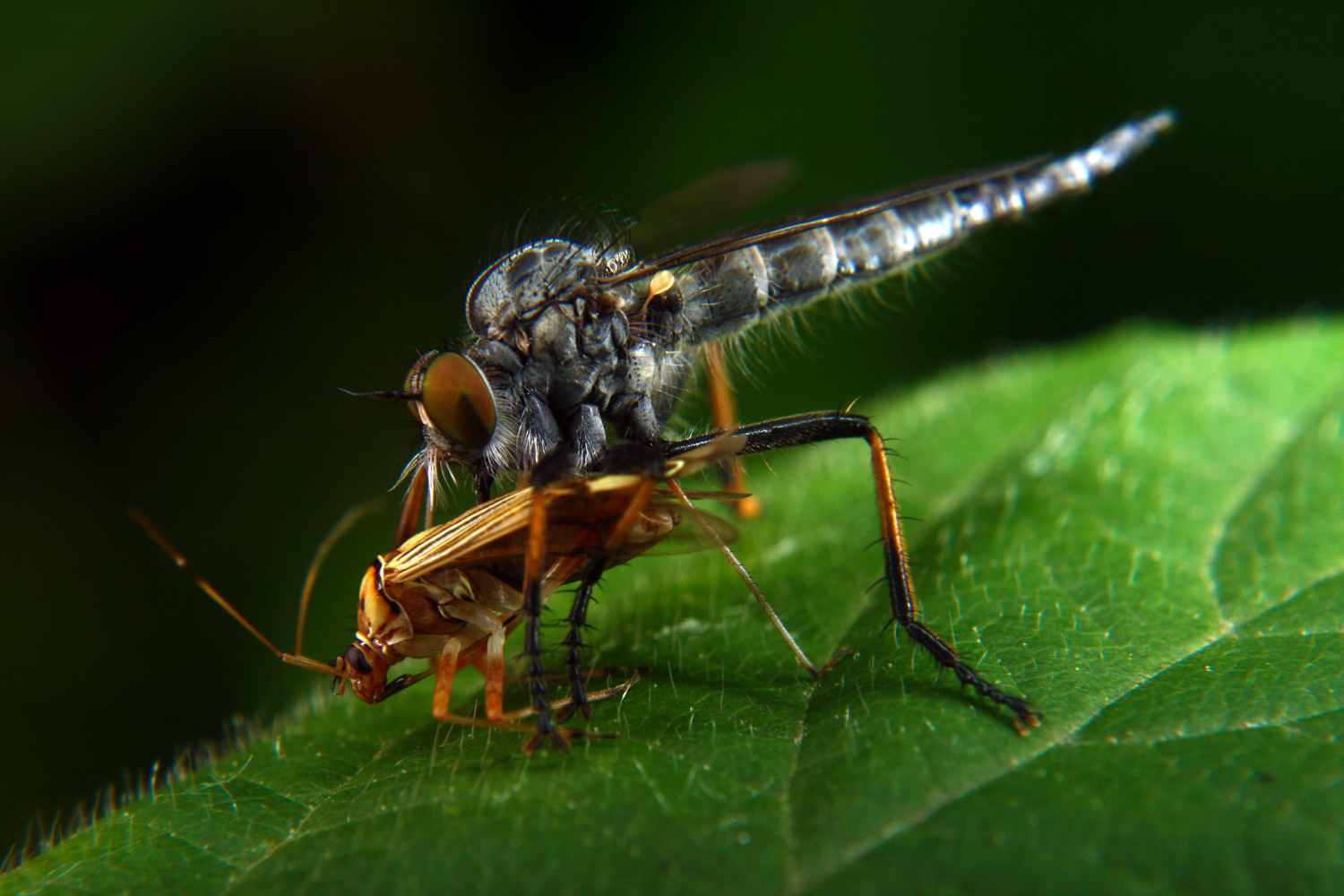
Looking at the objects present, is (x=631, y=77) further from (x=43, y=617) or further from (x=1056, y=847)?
(x=1056, y=847)

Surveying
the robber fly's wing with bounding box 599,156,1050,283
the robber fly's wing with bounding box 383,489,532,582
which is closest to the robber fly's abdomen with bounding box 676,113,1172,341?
the robber fly's wing with bounding box 599,156,1050,283

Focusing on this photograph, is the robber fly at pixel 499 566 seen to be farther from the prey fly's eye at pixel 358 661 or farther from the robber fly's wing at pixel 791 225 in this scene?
the robber fly's wing at pixel 791 225

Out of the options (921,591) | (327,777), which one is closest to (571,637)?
(327,777)

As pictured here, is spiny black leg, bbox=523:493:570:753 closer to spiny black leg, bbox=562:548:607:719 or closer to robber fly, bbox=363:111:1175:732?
spiny black leg, bbox=562:548:607:719

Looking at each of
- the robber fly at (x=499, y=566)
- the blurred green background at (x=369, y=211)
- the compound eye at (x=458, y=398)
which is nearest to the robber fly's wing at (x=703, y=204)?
the blurred green background at (x=369, y=211)

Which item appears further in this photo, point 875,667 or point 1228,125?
point 1228,125

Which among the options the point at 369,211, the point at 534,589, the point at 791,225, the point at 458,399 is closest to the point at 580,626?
the point at 534,589
